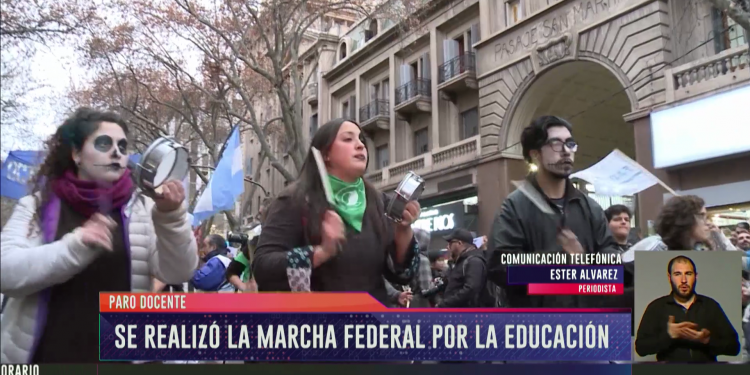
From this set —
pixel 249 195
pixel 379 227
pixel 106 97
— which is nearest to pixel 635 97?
pixel 379 227

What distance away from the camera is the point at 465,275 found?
2312mm

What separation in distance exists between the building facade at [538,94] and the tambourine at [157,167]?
594 mm

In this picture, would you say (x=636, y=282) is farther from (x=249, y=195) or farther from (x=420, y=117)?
(x=249, y=195)

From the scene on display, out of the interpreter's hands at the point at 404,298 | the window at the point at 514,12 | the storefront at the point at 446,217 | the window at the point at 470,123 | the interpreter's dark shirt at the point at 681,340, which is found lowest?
the interpreter's dark shirt at the point at 681,340

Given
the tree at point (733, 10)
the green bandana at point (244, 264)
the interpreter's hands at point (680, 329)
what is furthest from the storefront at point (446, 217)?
the tree at point (733, 10)

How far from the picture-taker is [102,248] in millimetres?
2057

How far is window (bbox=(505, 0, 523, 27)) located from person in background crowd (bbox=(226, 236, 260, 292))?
4.33 ft

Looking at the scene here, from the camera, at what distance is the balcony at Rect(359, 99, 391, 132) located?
7.98 ft

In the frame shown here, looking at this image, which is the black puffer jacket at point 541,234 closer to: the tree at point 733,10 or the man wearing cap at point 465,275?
the man wearing cap at point 465,275

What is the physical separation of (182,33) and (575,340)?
77.2 inches

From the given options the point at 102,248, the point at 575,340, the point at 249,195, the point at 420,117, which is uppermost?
the point at 420,117

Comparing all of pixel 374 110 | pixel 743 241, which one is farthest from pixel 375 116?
pixel 743 241

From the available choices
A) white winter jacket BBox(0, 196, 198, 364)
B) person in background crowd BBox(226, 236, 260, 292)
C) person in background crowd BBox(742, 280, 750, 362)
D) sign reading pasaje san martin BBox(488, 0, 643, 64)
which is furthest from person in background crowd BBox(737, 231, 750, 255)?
white winter jacket BBox(0, 196, 198, 364)

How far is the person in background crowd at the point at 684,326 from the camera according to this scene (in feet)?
7.45
